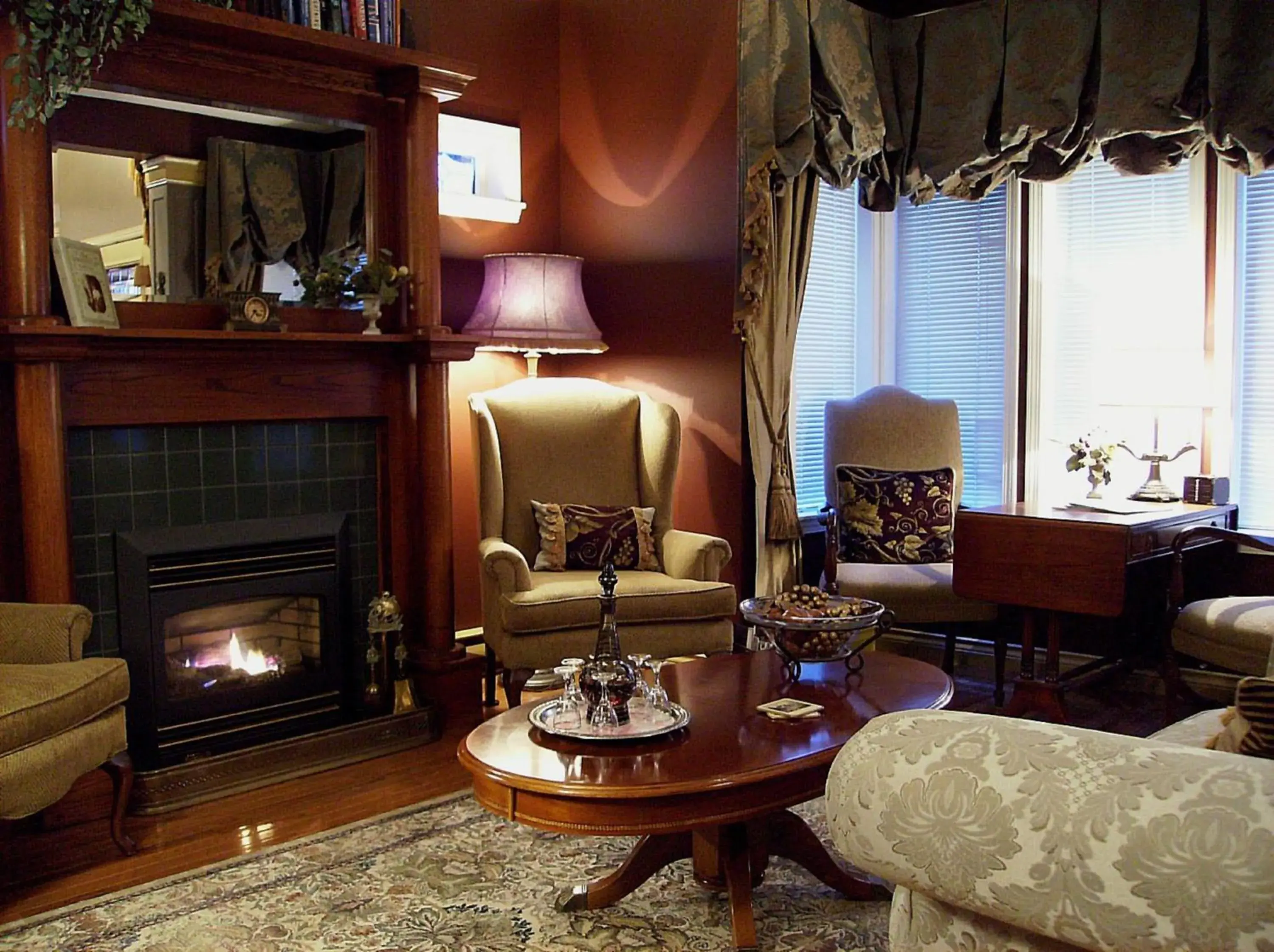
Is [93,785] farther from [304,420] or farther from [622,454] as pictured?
[622,454]

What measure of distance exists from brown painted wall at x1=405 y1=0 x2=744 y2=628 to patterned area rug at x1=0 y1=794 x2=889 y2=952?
6.05 ft

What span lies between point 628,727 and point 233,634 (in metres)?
1.76

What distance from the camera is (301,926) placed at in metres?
2.50

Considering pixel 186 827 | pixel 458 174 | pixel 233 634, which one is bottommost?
pixel 186 827

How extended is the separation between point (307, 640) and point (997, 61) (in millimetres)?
3200

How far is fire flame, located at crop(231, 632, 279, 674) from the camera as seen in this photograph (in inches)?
144

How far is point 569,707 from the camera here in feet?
8.25

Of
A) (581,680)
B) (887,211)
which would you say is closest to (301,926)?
(581,680)

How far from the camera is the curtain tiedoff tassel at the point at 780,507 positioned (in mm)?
4395

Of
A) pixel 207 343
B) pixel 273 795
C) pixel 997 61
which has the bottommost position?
pixel 273 795

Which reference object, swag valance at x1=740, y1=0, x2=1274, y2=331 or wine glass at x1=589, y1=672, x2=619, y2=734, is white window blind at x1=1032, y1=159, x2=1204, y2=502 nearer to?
swag valance at x1=740, y1=0, x2=1274, y2=331

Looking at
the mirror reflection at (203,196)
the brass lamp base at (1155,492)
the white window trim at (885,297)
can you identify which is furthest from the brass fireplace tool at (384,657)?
the brass lamp base at (1155,492)

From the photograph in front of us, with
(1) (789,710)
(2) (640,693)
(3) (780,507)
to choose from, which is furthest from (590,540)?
(1) (789,710)

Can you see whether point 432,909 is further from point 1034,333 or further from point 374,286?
point 1034,333
